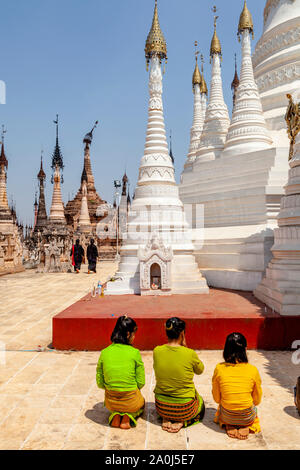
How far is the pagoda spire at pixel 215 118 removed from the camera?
45.8 ft

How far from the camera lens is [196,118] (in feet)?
60.0

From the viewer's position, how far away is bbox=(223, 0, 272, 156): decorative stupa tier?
11656 mm

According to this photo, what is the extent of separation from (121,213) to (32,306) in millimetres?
36552

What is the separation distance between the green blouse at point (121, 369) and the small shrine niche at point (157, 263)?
4.95 m

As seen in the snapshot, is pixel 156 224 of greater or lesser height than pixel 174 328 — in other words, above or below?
above

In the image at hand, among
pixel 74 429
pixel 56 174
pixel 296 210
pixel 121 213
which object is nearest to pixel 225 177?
pixel 296 210

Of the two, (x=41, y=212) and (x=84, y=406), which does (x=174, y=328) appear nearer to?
(x=84, y=406)

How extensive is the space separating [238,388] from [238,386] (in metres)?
0.02

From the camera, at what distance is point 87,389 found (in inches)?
190

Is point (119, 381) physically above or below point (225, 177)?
below

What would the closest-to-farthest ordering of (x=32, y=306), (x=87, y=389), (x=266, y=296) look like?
(x=87, y=389), (x=266, y=296), (x=32, y=306)

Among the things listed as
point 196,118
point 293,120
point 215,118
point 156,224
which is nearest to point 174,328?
point 156,224

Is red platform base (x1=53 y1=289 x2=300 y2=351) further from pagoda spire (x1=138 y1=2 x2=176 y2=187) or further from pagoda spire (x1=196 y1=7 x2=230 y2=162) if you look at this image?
pagoda spire (x1=196 y1=7 x2=230 y2=162)
